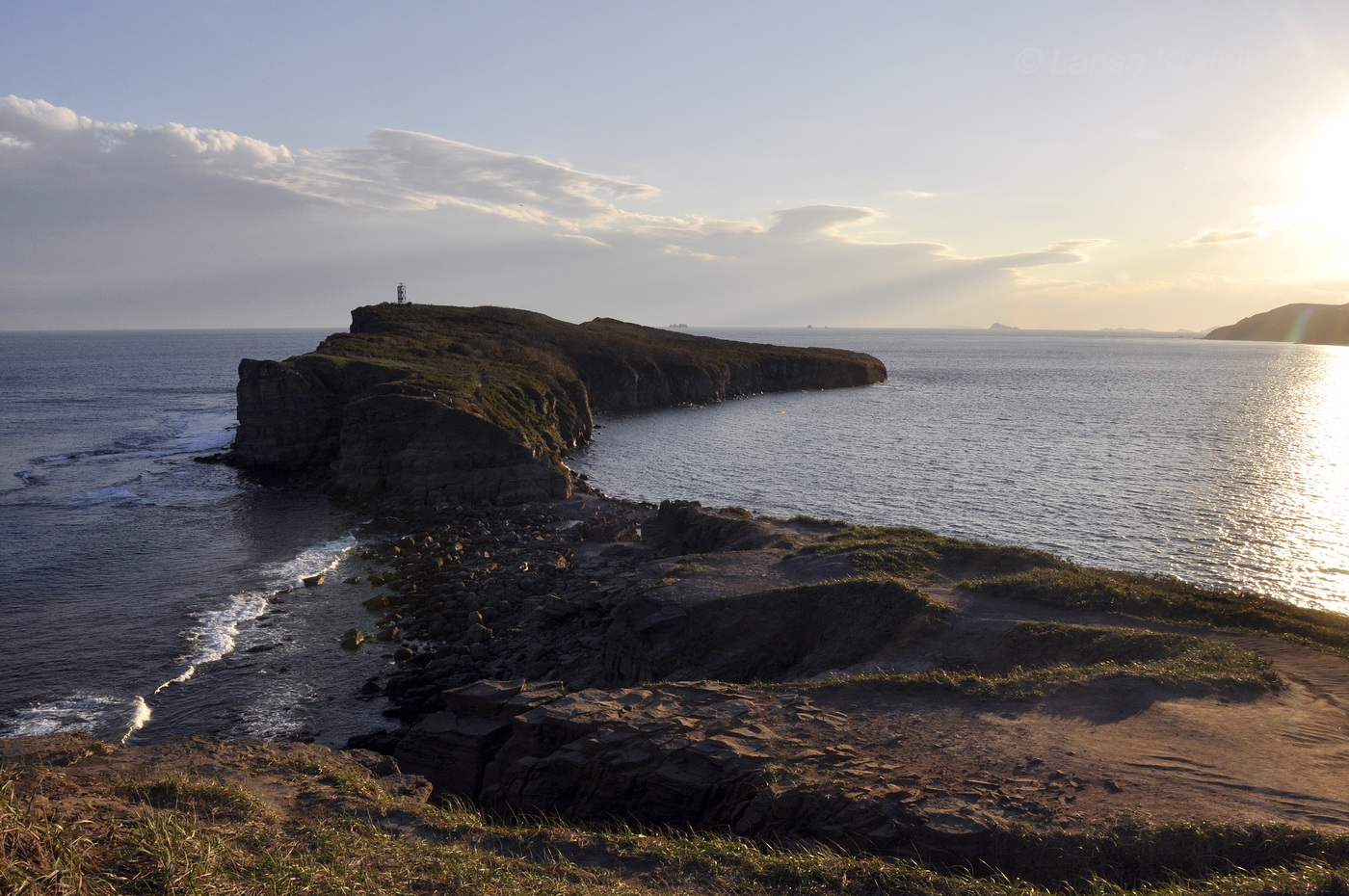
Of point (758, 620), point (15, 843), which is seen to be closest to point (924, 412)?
point (758, 620)

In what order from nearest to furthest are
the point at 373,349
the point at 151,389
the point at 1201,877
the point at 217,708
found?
the point at 1201,877
the point at 217,708
the point at 373,349
the point at 151,389

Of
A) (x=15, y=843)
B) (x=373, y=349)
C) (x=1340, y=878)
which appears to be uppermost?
(x=373, y=349)

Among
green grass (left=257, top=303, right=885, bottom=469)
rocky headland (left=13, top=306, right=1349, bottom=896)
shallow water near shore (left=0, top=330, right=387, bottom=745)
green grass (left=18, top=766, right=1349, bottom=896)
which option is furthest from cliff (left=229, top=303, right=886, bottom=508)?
green grass (left=18, top=766, right=1349, bottom=896)

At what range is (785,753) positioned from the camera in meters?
14.9

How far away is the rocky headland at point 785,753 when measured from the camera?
418 inches

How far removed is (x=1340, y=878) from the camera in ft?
32.1

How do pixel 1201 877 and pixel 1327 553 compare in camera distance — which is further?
pixel 1327 553

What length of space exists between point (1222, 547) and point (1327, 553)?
17.2ft

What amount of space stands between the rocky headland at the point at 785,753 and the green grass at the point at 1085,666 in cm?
10

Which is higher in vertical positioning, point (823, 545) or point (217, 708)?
point (823, 545)

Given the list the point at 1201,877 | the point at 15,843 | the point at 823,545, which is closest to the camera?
the point at 15,843

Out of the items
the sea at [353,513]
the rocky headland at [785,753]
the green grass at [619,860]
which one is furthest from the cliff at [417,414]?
the green grass at [619,860]

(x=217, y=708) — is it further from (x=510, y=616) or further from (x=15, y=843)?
(x=15, y=843)

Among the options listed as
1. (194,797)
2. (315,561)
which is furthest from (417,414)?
(194,797)
